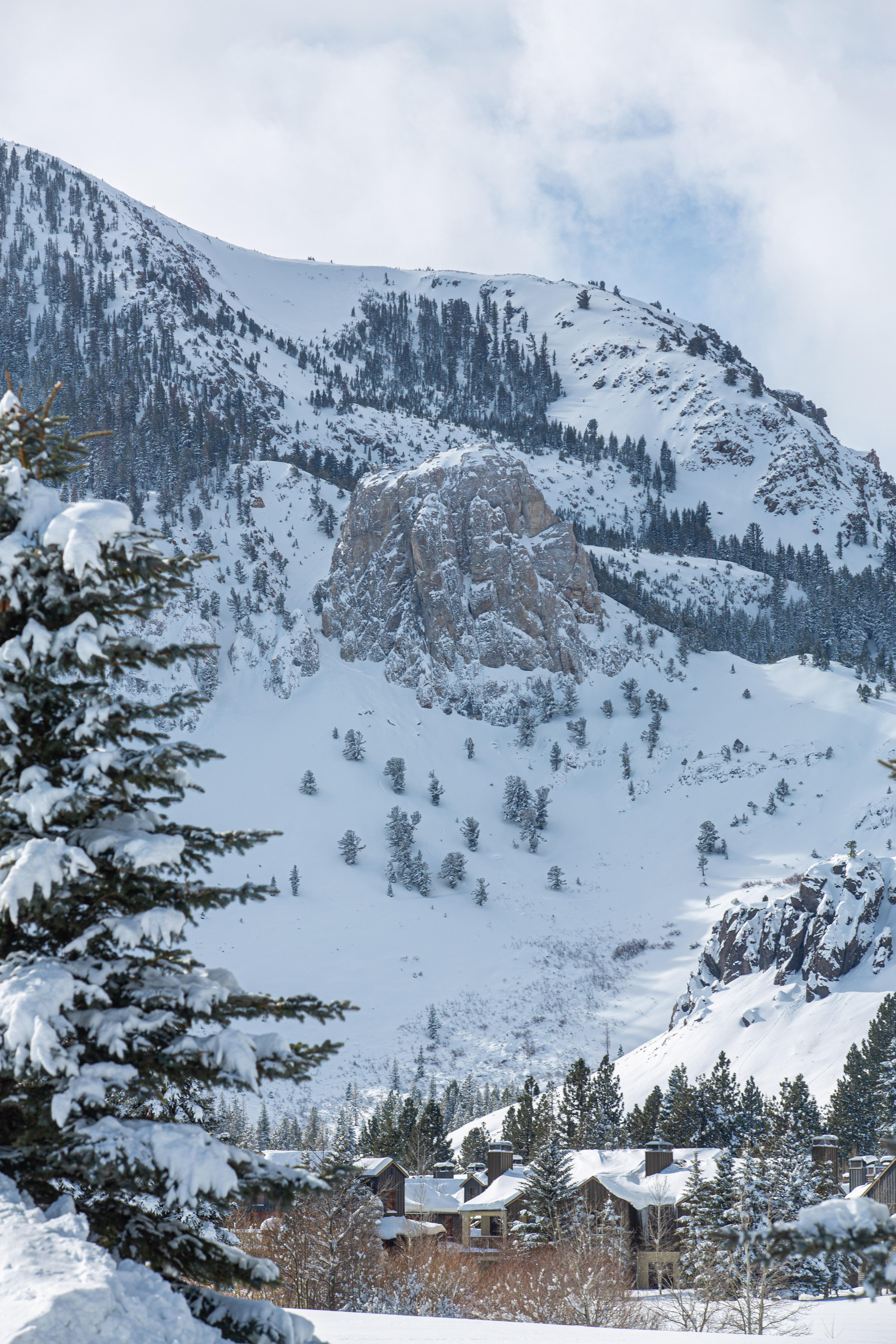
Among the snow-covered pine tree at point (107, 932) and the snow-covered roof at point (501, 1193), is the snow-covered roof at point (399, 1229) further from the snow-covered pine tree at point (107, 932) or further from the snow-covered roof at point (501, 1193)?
the snow-covered pine tree at point (107, 932)

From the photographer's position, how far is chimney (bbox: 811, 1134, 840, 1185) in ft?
136

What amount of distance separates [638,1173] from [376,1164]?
12858mm

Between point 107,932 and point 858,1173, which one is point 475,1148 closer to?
point 858,1173

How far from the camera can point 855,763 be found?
402 feet

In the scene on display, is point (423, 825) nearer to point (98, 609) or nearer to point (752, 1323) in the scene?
point (752, 1323)

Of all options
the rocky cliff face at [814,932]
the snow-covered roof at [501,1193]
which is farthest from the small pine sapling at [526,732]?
the snow-covered roof at [501,1193]

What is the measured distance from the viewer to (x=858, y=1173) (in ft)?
137

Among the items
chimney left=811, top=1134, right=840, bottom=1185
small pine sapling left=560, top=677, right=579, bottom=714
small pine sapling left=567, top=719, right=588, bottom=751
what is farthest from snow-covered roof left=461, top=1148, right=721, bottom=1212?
small pine sapling left=560, top=677, right=579, bottom=714

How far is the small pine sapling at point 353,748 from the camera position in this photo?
132375 mm

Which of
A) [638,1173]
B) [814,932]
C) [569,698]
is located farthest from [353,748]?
[638,1173]

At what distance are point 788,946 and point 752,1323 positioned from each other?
→ 5679 centimetres

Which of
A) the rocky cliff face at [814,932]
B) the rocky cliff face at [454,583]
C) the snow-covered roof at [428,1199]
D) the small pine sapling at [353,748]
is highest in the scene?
the rocky cliff face at [454,583]

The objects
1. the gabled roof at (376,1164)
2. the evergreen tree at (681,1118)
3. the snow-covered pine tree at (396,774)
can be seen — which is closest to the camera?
the gabled roof at (376,1164)

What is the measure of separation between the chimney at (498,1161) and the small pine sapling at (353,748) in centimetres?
8742
